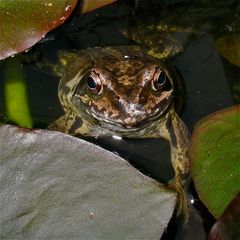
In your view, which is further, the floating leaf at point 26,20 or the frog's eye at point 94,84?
the frog's eye at point 94,84

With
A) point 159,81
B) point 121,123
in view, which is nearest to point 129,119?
point 121,123

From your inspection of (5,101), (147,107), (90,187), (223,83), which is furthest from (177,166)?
(5,101)

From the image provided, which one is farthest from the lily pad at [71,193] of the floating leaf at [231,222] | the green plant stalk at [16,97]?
the green plant stalk at [16,97]

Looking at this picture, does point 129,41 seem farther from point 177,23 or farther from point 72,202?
point 72,202

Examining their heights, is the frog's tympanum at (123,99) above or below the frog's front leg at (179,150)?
above

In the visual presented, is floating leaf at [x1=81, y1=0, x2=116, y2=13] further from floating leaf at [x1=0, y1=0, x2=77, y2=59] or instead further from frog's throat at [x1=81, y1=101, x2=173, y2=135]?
frog's throat at [x1=81, y1=101, x2=173, y2=135]

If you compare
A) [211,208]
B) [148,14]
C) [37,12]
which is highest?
[37,12]

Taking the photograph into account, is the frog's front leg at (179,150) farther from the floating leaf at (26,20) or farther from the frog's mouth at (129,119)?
the floating leaf at (26,20)
